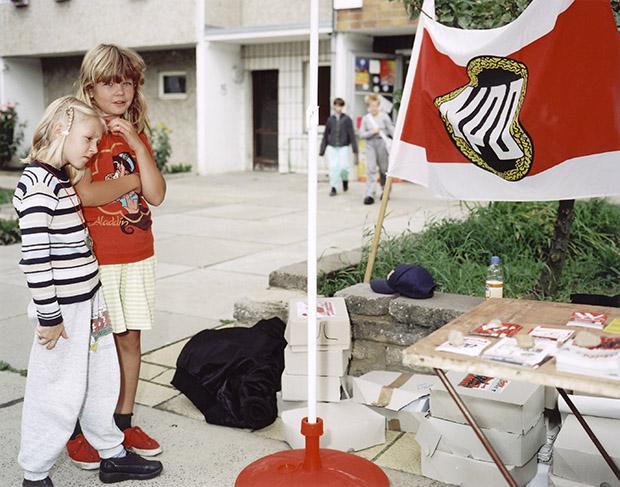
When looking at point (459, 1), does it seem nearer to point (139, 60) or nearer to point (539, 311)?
point (139, 60)

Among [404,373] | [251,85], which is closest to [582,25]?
[404,373]

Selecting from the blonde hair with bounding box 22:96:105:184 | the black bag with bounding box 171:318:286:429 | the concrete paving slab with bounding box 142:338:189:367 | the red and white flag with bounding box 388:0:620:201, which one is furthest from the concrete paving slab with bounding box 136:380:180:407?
the red and white flag with bounding box 388:0:620:201

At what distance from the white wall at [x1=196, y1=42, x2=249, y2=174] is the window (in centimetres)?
143

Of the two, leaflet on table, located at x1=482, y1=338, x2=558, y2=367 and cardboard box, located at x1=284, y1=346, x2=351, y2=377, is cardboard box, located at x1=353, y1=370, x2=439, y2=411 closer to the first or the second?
cardboard box, located at x1=284, y1=346, x2=351, y2=377

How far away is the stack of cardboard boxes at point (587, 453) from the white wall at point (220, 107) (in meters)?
15.4

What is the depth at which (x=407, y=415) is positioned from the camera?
3.59 metres

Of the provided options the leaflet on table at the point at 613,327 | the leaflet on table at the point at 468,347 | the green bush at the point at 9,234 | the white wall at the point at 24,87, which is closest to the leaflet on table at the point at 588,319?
the leaflet on table at the point at 613,327

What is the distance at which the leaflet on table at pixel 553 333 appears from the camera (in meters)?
2.37

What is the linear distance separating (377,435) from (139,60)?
6.66ft

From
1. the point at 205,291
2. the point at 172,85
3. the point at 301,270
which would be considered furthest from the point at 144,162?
the point at 172,85

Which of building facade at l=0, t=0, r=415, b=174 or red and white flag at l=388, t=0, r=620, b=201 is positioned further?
building facade at l=0, t=0, r=415, b=174

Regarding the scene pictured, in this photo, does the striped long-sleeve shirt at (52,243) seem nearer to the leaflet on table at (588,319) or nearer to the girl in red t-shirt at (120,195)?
the girl in red t-shirt at (120,195)

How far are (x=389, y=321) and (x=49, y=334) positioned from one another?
6.35ft

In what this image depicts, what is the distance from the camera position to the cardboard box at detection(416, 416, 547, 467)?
9.82 ft
